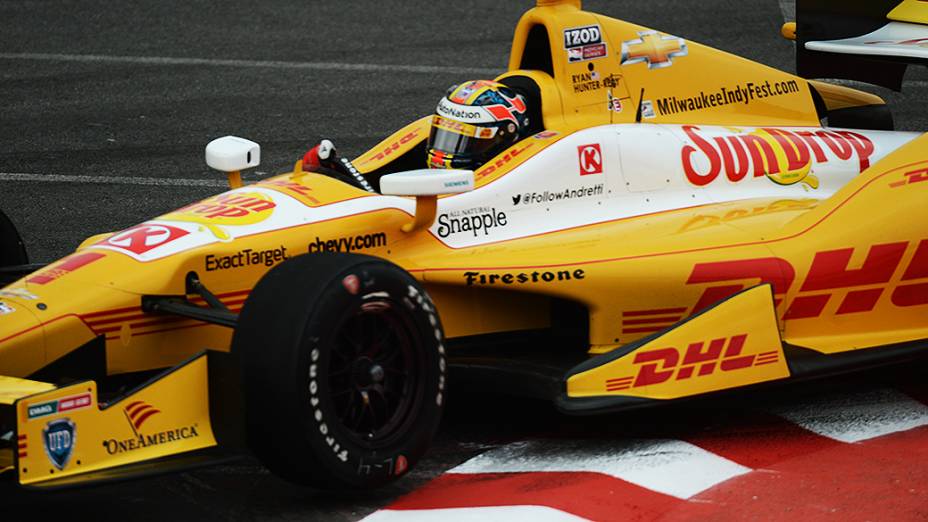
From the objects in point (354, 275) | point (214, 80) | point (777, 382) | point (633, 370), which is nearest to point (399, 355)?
point (354, 275)

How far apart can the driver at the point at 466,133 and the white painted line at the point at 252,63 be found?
20.0 feet

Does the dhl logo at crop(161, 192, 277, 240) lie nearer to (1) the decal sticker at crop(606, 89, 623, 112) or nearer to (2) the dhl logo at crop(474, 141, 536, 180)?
(2) the dhl logo at crop(474, 141, 536, 180)

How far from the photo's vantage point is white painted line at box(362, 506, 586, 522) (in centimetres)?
545

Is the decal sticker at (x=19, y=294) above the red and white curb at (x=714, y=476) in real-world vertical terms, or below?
above

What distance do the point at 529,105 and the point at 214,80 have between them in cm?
647

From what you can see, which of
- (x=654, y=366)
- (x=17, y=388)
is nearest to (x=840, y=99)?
(x=654, y=366)

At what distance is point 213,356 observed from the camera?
17.9 feet

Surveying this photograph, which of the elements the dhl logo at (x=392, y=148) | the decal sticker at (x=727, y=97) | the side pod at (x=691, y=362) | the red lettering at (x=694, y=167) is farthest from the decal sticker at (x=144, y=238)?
the decal sticker at (x=727, y=97)

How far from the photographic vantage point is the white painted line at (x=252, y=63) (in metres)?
13.5

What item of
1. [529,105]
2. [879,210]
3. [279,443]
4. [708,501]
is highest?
[529,105]

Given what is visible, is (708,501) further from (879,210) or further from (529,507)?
(879,210)

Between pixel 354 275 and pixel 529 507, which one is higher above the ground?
pixel 354 275

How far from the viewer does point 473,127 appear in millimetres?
7043

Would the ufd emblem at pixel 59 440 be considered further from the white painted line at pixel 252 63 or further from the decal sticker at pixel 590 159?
the white painted line at pixel 252 63
